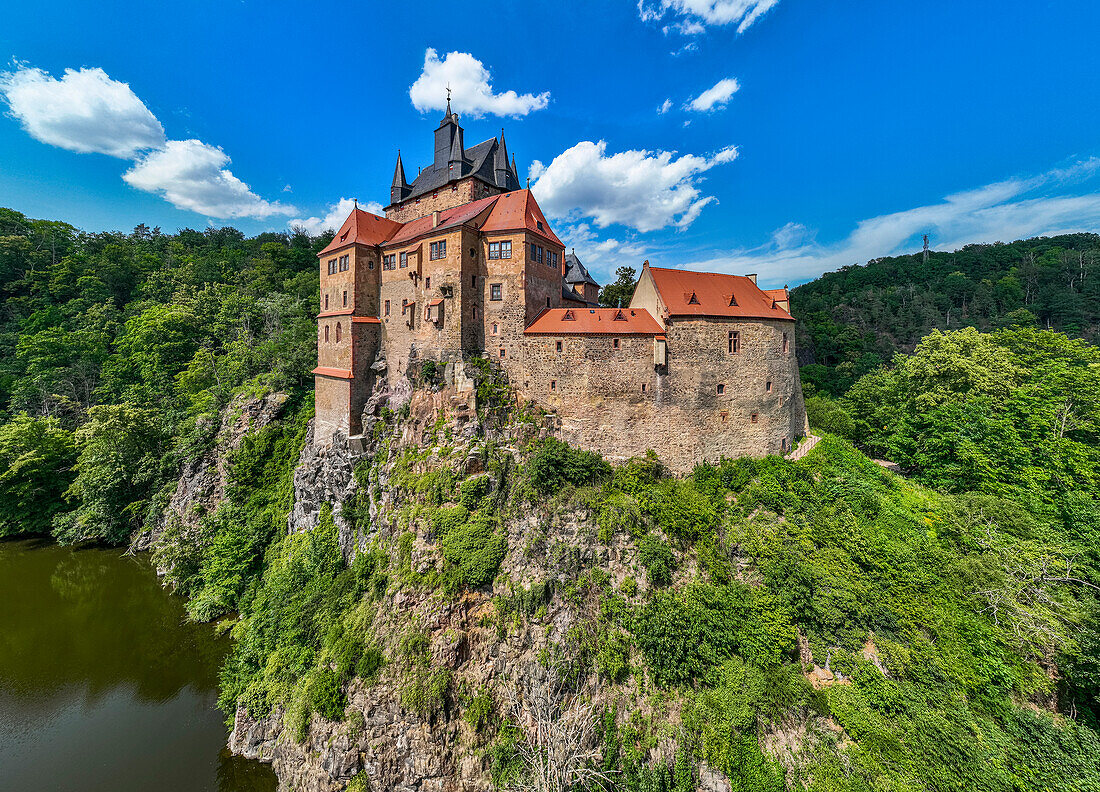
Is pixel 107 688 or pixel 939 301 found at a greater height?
pixel 939 301

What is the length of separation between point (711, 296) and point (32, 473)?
47853mm

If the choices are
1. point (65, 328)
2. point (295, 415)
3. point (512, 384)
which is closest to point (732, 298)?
point (512, 384)

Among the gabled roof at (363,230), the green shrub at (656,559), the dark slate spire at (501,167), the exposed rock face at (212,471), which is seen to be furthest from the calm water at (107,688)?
the dark slate spire at (501,167)

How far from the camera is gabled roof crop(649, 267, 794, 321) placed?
2019 centimetres

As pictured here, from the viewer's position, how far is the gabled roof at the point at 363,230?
24672 millimetres

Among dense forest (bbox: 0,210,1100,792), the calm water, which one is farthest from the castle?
the calm water

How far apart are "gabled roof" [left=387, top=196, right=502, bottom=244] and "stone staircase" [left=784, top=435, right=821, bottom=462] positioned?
22.2 metres

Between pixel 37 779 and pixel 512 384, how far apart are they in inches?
934

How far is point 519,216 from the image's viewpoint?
21859mm

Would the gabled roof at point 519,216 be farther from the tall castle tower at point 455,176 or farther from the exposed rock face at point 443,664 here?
the exposed rock face at point 443,664

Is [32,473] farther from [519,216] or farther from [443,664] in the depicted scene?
[519,216]

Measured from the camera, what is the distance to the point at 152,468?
28844 millimetres

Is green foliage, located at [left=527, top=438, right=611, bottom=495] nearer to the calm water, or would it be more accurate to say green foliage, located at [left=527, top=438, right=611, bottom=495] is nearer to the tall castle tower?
the calm water

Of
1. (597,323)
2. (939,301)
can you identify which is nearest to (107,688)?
(597,323)
